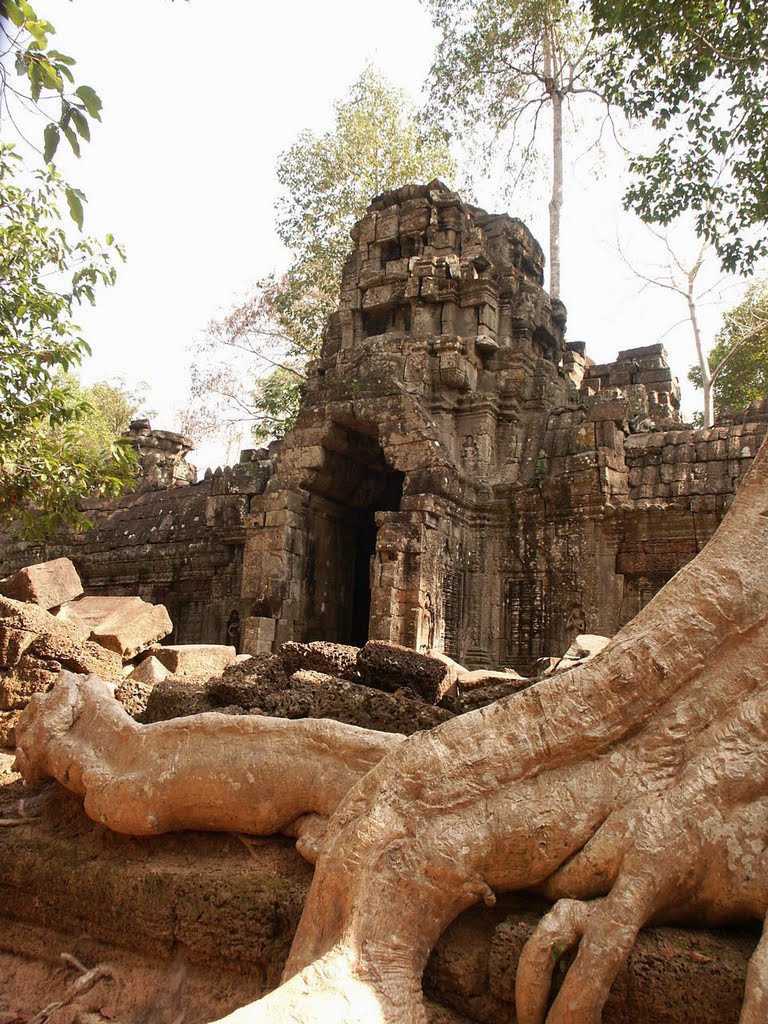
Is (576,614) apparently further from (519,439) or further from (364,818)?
(364,818)

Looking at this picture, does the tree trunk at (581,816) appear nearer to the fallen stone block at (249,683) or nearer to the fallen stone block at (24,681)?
the fallen stone block at (249,683)

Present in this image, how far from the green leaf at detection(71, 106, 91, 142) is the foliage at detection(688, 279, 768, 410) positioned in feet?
62.0

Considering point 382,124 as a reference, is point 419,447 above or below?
below

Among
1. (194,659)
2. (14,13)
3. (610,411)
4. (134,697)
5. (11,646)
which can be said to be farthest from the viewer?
(610,411)

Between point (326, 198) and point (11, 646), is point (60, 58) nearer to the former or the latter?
point (11, 646)

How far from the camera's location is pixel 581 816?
7.99 ft

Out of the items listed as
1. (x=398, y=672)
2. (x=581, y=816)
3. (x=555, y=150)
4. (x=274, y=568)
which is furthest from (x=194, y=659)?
(x=555, y=150)

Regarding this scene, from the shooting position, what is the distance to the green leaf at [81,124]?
8.30ft

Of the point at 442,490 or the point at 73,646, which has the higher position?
the point at 442,490

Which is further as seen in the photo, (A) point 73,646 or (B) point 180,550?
(B) point 180,550

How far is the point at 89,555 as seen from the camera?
13.0 meters

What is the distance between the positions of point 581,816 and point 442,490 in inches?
263

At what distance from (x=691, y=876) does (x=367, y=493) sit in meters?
8.88

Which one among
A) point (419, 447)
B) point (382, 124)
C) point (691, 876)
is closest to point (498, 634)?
point (419, 447)
